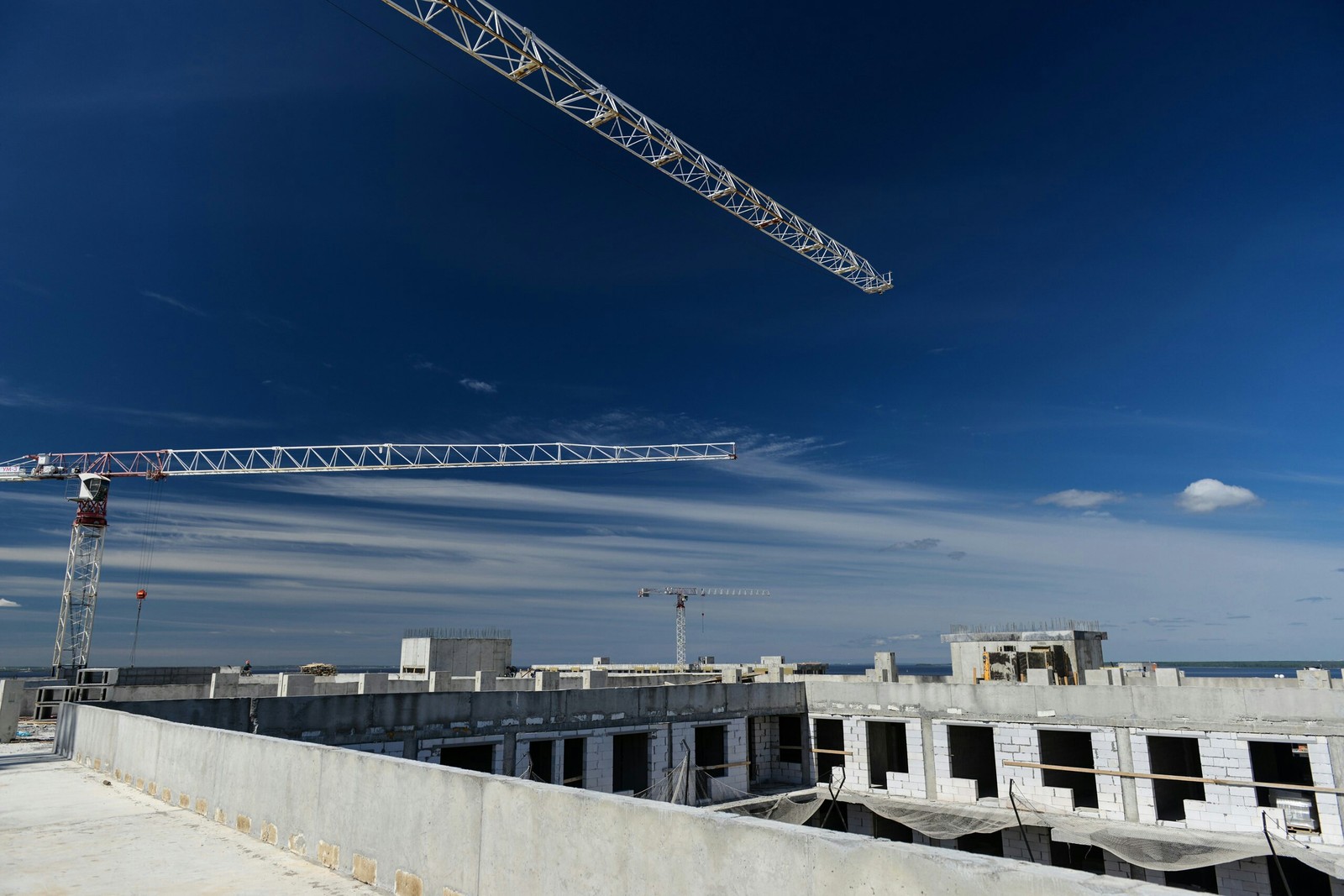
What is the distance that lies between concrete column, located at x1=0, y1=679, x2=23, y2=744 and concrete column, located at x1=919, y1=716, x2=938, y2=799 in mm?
31380

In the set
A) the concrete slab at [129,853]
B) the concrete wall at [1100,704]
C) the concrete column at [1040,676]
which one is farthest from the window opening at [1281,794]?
the concrete slab at [129,853]

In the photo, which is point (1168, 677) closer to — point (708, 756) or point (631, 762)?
point (708, 756)

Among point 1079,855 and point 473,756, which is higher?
point 473,756

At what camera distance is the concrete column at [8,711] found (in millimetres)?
22812

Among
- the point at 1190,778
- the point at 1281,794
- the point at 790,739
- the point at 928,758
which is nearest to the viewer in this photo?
the point at 1190,778

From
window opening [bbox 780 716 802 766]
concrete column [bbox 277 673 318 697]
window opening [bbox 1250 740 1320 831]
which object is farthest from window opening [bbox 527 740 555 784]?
window opening [bbox 1250 740 1320 831]

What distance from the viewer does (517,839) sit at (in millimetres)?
7504

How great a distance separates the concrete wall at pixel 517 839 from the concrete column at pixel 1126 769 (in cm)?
2976

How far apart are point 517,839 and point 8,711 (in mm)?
23179

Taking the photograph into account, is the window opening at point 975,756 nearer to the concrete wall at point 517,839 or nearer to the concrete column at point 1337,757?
the concrete column at point 1337,757

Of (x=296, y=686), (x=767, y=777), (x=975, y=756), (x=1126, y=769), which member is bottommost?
(x=767, y=777)

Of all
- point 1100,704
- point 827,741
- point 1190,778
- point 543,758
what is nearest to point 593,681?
point 827,741

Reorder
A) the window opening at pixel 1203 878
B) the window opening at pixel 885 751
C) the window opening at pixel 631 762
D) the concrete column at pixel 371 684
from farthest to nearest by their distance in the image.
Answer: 1. the window opening at pixel 885 751
2. the concrete column at pixel 371 684
3. the window opening at pixel 631 762
4. the window opening at pixel 1203 878

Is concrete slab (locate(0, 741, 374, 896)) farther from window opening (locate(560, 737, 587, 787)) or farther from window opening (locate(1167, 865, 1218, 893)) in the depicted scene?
window opening (locate(1167, 865, 1218, 893))
